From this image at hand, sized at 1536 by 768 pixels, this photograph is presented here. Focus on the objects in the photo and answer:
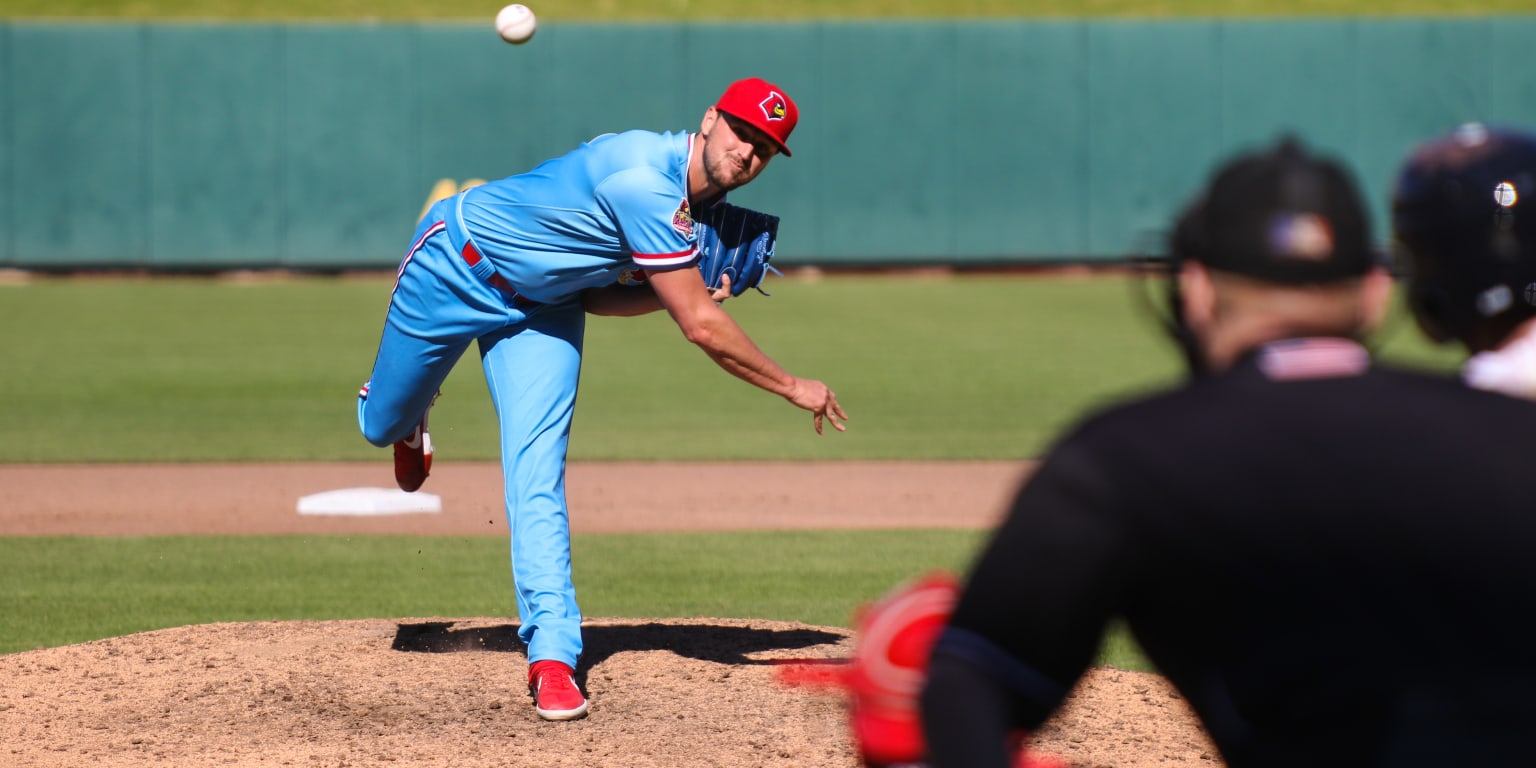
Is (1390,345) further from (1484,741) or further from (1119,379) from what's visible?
(1484,741)

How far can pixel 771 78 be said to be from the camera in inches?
952

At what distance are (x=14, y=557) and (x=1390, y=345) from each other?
1223 centimetres

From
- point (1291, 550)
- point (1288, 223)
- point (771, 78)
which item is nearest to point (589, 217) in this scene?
point (1288, 223)

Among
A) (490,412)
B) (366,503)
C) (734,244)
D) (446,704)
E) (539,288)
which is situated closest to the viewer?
(446,704)

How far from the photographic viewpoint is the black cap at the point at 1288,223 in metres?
1.77

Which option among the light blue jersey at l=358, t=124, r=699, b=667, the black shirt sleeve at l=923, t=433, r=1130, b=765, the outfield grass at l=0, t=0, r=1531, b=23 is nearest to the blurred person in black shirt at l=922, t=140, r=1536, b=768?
the black shirt sleeve at l=923, t=433, r=1130, b=765

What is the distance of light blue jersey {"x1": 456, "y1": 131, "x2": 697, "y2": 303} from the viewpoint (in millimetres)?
4688

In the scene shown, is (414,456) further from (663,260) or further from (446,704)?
(663,260)

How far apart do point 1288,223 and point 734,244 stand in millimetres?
3420

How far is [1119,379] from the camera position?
13617 millimetres

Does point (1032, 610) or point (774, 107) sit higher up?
point (774, 107)

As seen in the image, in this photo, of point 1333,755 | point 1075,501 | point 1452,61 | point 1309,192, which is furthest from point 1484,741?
point 1452,61

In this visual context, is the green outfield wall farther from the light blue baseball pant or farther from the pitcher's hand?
the pitcher's hand

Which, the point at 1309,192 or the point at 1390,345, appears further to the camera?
the point at 1390,345
